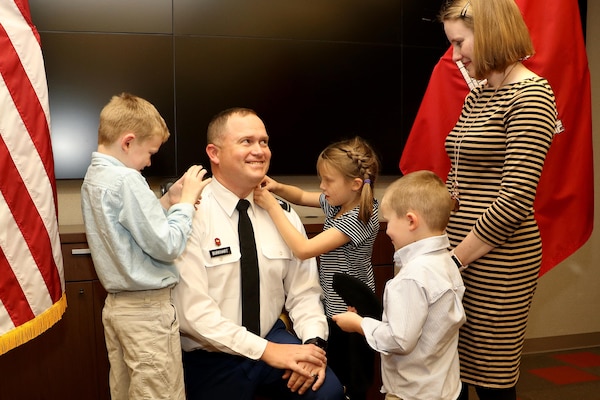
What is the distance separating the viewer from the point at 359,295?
5.82 ft

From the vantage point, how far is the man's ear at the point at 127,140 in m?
1.82

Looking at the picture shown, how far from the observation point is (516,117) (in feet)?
5.51

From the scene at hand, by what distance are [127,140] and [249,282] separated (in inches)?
23.8

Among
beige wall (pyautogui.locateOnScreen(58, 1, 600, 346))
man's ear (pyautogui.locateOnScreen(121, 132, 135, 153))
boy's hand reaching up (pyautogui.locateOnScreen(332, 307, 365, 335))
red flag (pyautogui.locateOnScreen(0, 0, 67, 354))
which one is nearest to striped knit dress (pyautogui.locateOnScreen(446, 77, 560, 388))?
boy's hand reaching up (pyautogui.locateOnScreen(332, 307, 365, 335))

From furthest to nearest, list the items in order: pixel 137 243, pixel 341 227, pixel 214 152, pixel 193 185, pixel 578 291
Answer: pixel 578 291
pixel 341 227
pixel 214 152
pixel 193 185
pixel 137 243

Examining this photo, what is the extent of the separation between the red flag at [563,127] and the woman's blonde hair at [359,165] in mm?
561

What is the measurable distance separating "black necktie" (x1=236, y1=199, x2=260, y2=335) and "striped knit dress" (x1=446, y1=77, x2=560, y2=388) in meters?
0.66

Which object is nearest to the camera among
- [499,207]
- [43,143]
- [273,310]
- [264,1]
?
[499,207]

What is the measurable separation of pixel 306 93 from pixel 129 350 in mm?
1822

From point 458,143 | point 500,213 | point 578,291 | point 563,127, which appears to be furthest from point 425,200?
point 578,291

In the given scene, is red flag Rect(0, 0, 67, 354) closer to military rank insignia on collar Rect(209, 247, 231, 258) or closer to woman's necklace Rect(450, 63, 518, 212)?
military rank insignia on collar Rect(209, 247, 231, 258)

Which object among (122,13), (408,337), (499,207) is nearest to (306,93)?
(122,13)

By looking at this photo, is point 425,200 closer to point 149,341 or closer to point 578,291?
point 149,341

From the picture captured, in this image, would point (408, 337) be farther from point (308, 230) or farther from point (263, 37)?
point (263, 37)
